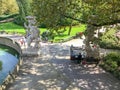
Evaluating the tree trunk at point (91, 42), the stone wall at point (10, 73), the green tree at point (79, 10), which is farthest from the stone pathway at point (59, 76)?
the green tree at point (79, 10)

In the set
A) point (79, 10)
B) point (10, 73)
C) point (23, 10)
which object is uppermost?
point (23, 10)

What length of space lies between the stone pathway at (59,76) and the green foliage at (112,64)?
1.47 feet

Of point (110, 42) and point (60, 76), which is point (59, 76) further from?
point (110, 42)

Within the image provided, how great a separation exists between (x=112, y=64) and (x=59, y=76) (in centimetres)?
434

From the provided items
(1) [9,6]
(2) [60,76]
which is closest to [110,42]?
(2) [60,76]

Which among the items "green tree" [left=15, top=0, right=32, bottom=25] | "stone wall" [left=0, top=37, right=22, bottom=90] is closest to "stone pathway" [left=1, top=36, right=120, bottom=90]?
"stone wall" [left=0, top=37, right=22, bottom=90]

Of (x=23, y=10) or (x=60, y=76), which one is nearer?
(x=60, y=76)

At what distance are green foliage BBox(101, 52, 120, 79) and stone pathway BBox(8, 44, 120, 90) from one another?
449mm

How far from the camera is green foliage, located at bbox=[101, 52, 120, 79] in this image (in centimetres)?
2130

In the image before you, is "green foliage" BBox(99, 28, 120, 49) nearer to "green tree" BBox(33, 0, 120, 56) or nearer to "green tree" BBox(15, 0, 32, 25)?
"green tree" BBox(33, 0, 120, 56)

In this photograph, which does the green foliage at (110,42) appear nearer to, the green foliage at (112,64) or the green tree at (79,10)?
the green foliage at (112,64)

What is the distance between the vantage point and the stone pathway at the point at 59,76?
1880 centimetres

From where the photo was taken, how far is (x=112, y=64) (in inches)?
877

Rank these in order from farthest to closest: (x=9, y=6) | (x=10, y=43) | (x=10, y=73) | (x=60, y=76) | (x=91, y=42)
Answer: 1. (x=9, y=6)
2. (x=10, y=43)
3. (x=91, y=42)
4. (x=60, y=76)
5. (x=10, y=73)
